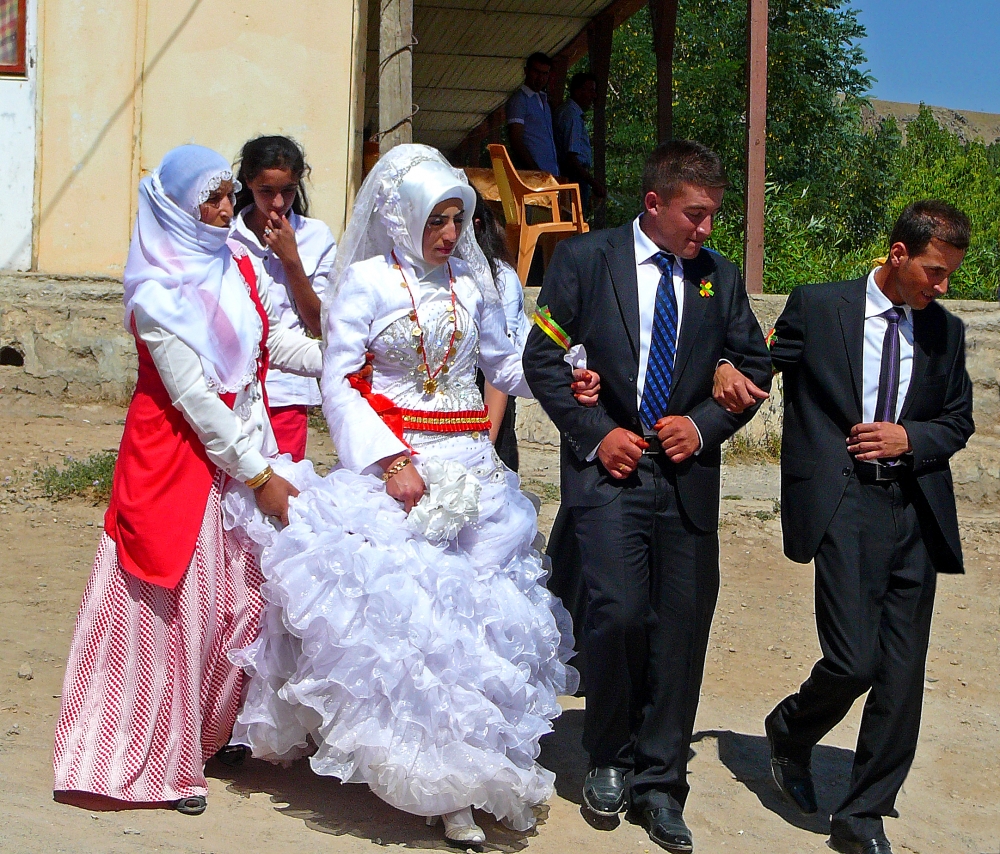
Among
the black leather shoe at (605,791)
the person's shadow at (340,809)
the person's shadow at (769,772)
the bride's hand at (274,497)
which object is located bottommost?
the person's shadow at (769,772)

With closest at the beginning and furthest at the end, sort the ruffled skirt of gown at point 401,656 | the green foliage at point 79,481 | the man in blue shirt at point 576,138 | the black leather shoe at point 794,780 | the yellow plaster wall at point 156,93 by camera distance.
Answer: the ruffled skirt of gown at point 401,656 < the black leather shoe at point 794,780 < the green foliage at point 79,481 < the yellow plaster wall at point 156,93 < the man in blue shirt at point 576,138

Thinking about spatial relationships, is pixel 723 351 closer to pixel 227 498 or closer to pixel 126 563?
pixel 227 498

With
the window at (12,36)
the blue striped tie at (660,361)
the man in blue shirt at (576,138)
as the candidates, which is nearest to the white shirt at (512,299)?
the blue striped tie at (660,361)

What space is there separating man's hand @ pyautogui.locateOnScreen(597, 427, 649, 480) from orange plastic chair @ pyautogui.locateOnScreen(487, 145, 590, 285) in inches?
234

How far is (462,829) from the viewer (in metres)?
3.67

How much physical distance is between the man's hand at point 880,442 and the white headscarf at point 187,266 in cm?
198

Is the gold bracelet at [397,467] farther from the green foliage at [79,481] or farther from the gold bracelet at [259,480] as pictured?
the green foliage at [79,481]

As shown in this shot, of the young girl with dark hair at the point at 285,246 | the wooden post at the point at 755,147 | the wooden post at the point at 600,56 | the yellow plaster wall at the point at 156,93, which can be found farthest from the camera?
the wooden post at the point at 600,56

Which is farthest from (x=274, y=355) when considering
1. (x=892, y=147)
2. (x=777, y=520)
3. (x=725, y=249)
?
(x=892, y=147)

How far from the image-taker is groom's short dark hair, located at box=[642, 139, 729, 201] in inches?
150

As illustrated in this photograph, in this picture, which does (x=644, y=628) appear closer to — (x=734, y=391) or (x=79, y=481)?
(x=734, y=391)

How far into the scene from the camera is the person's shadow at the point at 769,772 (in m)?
4.26

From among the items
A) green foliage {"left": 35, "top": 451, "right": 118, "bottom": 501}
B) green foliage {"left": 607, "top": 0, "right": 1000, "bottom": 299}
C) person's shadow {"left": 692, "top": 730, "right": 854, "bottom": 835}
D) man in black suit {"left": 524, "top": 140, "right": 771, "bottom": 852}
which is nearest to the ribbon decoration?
man in black suit {"left": 524, "top": 140, "right": 771, "bottom": 852}

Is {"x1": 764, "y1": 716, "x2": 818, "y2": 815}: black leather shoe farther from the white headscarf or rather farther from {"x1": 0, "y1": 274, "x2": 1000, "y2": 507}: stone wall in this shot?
{"x1": 0, "y1": 274, "x2": 1000, "y2": 507}: stone wall
